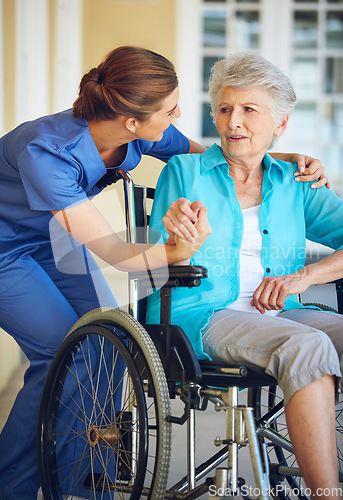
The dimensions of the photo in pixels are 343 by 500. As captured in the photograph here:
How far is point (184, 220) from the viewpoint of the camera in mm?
1521

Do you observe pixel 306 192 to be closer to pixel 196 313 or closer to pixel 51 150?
pixel 196 313

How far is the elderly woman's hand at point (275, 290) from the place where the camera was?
167cm

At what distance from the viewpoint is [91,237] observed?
1606 millimetres

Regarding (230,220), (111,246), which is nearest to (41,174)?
(111,246)

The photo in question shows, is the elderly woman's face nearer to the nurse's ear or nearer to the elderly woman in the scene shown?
the elderly woman

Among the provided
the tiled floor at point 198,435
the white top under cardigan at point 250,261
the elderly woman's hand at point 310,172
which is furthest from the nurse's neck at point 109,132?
the tiled floor at point 198,435

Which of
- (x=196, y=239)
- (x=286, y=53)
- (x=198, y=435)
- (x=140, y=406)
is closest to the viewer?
(x=140, y=406)

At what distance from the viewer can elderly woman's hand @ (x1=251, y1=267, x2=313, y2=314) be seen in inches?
65.9

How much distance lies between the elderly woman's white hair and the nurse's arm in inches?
22.0

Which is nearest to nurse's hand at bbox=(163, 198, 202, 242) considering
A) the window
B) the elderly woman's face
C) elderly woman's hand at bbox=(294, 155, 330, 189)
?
the elderly woman's face

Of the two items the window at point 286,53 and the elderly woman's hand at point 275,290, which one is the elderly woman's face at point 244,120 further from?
the window at point 286,53

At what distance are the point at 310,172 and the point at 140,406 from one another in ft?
2.99

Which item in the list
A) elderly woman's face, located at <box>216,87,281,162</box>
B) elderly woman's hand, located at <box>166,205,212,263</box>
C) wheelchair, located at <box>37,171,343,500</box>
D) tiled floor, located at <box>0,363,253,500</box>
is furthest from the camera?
tiled floor, located at <box>0,363,253,500</box>

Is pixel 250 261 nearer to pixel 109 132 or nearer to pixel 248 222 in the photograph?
pixel 248 222
